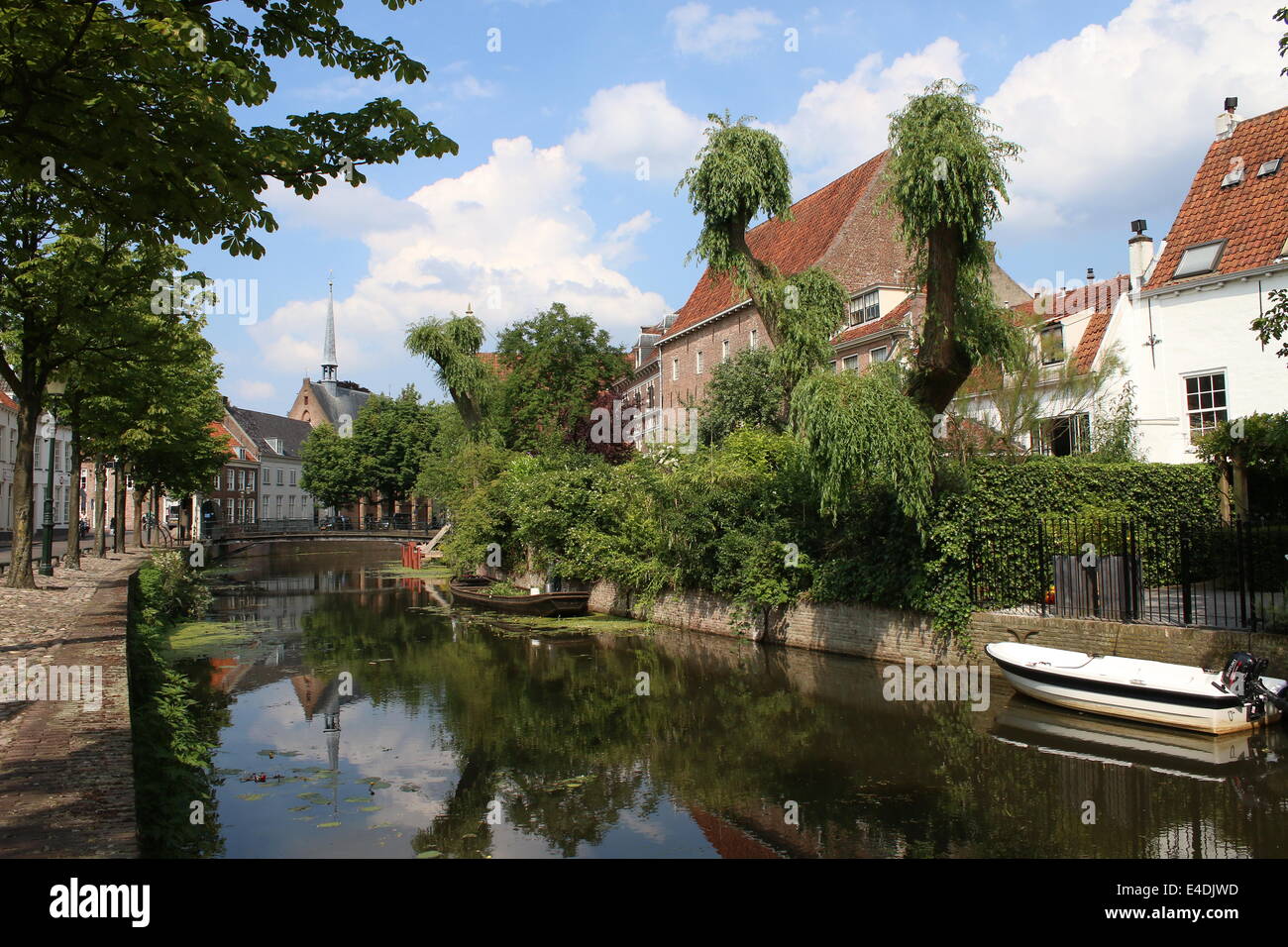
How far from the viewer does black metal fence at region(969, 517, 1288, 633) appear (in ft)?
43.9

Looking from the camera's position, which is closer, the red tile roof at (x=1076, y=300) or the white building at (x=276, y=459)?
the red tile roof at (x=1076, y=300)

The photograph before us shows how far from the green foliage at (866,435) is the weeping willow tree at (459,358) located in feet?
94.7

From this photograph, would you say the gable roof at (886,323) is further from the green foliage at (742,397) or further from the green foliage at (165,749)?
the green foliage at (165,749)

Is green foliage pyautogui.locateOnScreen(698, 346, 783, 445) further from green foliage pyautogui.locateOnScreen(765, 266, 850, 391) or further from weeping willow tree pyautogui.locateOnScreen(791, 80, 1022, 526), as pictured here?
weeping willow tree pyautogui.locateOnScreen(791, 80, 1022, 526)

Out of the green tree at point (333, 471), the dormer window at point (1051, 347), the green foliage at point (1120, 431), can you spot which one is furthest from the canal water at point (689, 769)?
the green tree at point (333, 471)

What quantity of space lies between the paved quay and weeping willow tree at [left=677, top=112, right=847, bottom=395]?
13.6 m

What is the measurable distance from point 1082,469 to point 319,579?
106 ft

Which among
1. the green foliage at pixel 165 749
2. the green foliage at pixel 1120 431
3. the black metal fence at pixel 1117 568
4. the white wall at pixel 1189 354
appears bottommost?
the green foliage at pixel 165 749

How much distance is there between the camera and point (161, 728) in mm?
10328

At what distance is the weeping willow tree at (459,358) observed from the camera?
42.0 m

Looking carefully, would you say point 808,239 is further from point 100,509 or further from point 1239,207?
point 100,509

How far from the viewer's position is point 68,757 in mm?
6641
